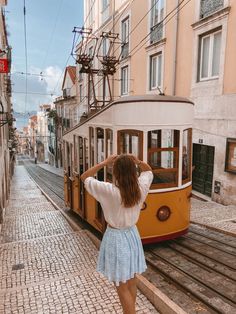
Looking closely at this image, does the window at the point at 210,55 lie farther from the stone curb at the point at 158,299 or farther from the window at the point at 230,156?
the stone curb at the point at 158,299

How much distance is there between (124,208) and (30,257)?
3627mm

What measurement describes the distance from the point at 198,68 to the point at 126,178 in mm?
9156

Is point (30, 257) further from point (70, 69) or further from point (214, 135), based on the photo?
point (70, 69)

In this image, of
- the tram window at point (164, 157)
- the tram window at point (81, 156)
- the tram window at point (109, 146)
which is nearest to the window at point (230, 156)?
the tram window at point (164, 157)

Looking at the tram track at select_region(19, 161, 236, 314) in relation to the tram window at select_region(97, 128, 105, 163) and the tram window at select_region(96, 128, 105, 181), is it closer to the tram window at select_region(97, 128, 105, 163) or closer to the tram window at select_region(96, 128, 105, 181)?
the tram window at select_region(96, 128, 105, 181)

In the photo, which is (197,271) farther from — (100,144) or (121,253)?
(100,144)

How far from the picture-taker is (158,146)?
531cm

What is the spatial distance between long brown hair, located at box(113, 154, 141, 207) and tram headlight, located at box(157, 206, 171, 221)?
109 inches

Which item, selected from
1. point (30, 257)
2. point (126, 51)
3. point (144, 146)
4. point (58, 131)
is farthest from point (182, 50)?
point (58, 131)

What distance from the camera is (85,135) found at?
671cm

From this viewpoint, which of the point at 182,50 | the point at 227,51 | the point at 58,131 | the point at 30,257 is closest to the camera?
the point at 30,257

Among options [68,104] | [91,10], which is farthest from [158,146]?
[68,104]

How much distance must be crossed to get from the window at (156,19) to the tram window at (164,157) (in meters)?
8.83

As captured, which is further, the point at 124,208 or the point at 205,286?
the point at 205,286
